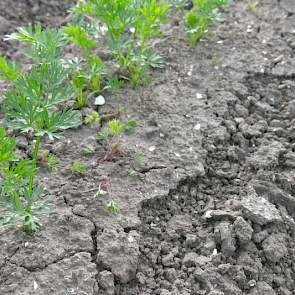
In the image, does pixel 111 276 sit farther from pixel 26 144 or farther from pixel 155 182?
pixel 26 144

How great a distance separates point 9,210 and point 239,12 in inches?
108

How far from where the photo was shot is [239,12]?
4.37 m

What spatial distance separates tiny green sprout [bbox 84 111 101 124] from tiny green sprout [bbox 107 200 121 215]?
2.27 feet

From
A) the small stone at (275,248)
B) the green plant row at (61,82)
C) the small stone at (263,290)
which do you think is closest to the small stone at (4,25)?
the green plant row at (61,82)

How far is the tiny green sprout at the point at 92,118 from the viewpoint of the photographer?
3.25m

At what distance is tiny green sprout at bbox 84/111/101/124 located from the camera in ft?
10.7

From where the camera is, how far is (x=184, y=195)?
3.00 metres

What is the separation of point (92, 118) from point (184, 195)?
2.51ft

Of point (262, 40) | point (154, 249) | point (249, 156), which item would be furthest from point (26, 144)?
point (262, 40)

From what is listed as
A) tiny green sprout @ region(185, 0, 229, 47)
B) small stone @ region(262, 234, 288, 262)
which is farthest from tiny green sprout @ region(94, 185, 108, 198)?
tiny green sprout @ region(185, 0, 229, 47)

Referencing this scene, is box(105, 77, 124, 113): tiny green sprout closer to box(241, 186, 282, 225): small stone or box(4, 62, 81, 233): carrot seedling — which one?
box(4, 62, 81, 233): carrot seedling

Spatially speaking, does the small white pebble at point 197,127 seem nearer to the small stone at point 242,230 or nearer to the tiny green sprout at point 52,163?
the small stone at point 242,230

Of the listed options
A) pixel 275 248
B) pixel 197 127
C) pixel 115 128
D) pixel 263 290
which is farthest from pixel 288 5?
pixel 263 290

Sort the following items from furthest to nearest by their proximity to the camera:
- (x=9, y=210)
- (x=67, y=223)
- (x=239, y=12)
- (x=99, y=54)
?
(x=239, y=12)
(x=99, y=54)
(x=67, y=223)
(x=9, y=210)
